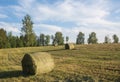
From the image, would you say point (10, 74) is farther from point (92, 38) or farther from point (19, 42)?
point (92, 38)

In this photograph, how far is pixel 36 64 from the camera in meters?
18.2

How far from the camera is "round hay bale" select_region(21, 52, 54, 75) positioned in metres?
18.2

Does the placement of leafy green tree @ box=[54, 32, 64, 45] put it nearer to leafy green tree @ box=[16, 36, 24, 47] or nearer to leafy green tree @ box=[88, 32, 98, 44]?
leafy green tree @ box=[88, 32, 98, 44]

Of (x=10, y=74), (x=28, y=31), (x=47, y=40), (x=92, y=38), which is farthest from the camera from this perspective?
(x=47, y=40)

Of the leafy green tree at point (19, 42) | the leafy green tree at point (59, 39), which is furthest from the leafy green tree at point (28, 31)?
the leafy green tree at point (59, 39)

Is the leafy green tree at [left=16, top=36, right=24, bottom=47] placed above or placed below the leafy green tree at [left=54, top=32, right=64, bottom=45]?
below

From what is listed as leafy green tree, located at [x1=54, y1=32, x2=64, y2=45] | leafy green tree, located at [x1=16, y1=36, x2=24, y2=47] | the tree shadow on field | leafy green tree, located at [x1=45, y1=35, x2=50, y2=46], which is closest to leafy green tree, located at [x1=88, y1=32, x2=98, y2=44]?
leafy green tree, located at [x1=54, y1=32, x2=64, y2=45]

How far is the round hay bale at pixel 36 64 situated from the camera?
18.2 m

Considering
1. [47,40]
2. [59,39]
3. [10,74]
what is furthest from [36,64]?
[47,40]

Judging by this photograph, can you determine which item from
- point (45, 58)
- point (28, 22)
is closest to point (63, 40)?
point (28, 22)

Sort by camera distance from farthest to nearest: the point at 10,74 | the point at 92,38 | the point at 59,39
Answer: the point at 92,38 → the point at 59,39 → the point at 10,74

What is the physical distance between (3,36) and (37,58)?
211 ft

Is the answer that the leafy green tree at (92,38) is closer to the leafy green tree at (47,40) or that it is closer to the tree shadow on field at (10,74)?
the leafy green tree at (47,40)

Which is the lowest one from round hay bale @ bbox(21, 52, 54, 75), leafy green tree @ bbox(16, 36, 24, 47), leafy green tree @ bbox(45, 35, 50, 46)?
round hay bale @ bbox(21, 52, 54, 75)
